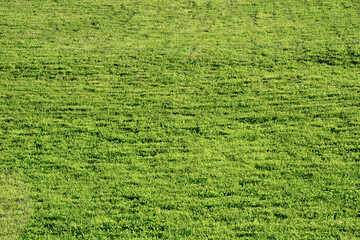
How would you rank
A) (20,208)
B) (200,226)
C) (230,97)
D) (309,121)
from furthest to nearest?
(230,97)
(309,121)
(20,208)
(200,226)

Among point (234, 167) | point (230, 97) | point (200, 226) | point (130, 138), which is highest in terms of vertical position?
point (230, 97)

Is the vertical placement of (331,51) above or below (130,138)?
above

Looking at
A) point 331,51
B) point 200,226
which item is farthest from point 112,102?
point 331,51

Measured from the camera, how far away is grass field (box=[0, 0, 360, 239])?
15.8ft

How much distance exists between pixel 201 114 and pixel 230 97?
851mm

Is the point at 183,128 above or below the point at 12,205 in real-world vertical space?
above

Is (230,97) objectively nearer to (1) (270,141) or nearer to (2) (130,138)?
(1) (270,141)

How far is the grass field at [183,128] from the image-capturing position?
481cm

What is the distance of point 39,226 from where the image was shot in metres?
4.74

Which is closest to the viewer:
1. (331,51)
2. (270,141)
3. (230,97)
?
(270,141)

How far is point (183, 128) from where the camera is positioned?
21.0 ft

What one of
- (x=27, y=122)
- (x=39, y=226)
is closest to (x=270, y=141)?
(x=39, y=226)

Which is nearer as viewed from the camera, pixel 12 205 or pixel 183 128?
pixel 12 205

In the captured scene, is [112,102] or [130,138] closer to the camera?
[130,138]
